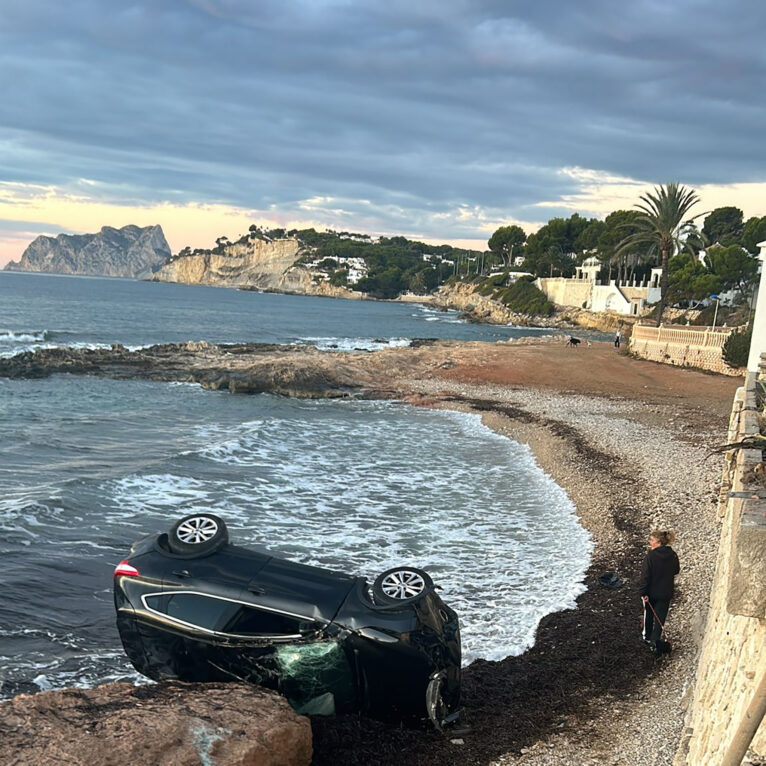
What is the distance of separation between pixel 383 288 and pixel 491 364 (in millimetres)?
158940

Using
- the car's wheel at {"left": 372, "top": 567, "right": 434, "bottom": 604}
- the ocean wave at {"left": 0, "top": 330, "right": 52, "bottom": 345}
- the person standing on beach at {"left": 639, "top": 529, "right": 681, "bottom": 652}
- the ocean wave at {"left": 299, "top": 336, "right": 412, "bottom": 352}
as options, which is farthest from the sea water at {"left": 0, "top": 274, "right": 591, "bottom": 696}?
the ocean wave at {"left": 299, "top": 336, "right": 412, "bottom": 352}

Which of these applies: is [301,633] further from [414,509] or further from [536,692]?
[414,509]

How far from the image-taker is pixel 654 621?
815 cm

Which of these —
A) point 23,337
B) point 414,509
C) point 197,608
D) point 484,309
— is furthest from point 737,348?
point 484,309

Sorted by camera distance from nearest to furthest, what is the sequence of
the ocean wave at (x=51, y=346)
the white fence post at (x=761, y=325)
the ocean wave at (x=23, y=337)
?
the white fence post at (x=761, y=325), the ocean wave at (x=51, y=346), the ocean wave at (x=23, y=337)

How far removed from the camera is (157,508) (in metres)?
14.8

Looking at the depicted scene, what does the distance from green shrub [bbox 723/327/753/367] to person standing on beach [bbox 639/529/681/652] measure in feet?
106

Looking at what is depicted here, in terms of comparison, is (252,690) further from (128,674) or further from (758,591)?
(758,591)

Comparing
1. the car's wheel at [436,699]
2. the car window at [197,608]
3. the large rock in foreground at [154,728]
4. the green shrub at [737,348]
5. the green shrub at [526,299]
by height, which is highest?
the green shrub at [526,299]

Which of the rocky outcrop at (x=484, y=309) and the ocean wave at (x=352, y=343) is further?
the rocky outcrop at (x=484, y=309)

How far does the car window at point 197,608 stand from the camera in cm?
656

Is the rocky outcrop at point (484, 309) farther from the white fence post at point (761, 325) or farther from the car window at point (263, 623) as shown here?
the car window at point (263, 623)

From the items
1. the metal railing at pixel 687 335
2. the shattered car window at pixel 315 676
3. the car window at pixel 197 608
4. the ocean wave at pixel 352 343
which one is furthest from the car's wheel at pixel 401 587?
the ocean wave at pixel 352 343

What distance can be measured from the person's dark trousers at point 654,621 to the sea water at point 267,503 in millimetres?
1539
